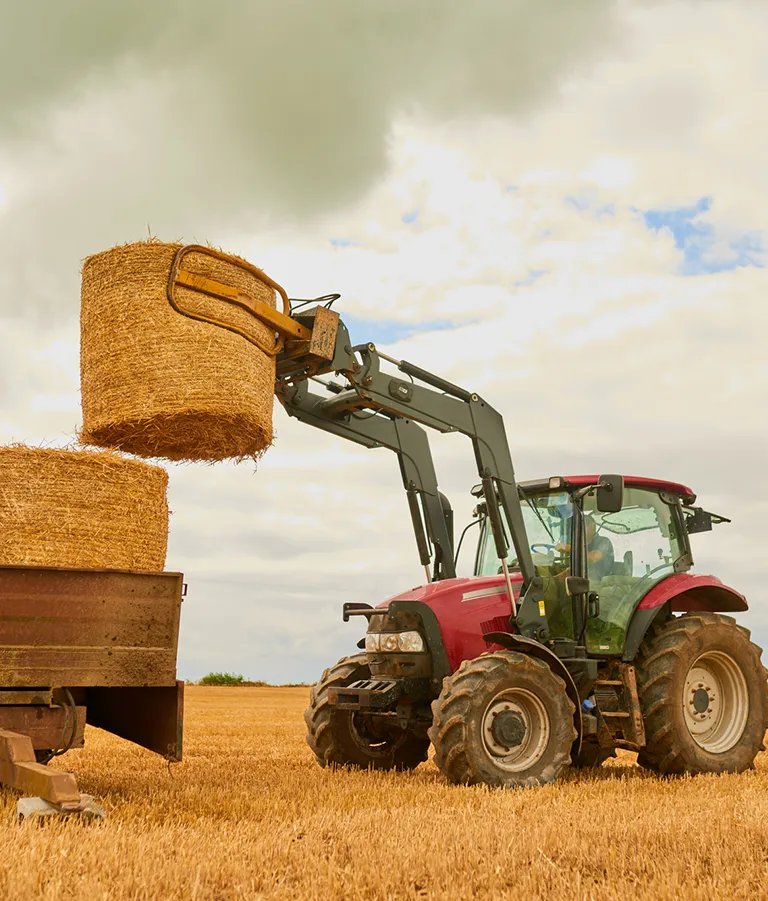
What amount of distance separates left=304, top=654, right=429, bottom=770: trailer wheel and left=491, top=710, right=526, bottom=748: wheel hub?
4.70ft

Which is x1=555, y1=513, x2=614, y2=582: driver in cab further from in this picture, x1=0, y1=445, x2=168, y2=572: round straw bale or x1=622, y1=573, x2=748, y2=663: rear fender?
x1=0, y1=445, x2=168, y2=572: round straw bale

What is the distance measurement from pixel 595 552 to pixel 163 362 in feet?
13.2

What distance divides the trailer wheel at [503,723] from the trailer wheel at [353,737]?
1421mm

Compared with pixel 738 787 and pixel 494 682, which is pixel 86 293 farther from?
pixel 738 787

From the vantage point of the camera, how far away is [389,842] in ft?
16.1

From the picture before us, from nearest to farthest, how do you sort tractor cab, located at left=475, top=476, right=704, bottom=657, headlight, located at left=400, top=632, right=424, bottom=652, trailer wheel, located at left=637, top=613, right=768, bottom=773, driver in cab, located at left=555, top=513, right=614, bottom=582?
headlight, located at left=400, top=632, right=424, bottom=652 → trailer wheel, located at left=637, top=613, right=768, bottom=773 → tractor cab, located at left=475, top=476, right=704, bottom=657 → driver in cab, located at left=555, top=513, right=614, bottom=582

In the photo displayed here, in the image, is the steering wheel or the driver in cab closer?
the driver in cab

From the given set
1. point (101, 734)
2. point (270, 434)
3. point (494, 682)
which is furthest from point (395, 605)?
point (101, 734)

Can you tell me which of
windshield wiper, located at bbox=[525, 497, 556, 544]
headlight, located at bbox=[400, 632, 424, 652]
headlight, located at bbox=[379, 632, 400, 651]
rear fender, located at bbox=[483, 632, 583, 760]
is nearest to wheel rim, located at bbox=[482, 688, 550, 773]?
rear fender, located at bbox=[483, 632, 583, 760]

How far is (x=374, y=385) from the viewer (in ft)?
27.4

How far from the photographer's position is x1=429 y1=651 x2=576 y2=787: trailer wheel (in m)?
7.25

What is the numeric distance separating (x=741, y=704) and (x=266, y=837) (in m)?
5.53

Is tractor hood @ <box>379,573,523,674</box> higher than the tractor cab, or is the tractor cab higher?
the tractor cab

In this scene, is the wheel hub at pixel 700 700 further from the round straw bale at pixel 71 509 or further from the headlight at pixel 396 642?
the round straw bale at pixel 71 509
